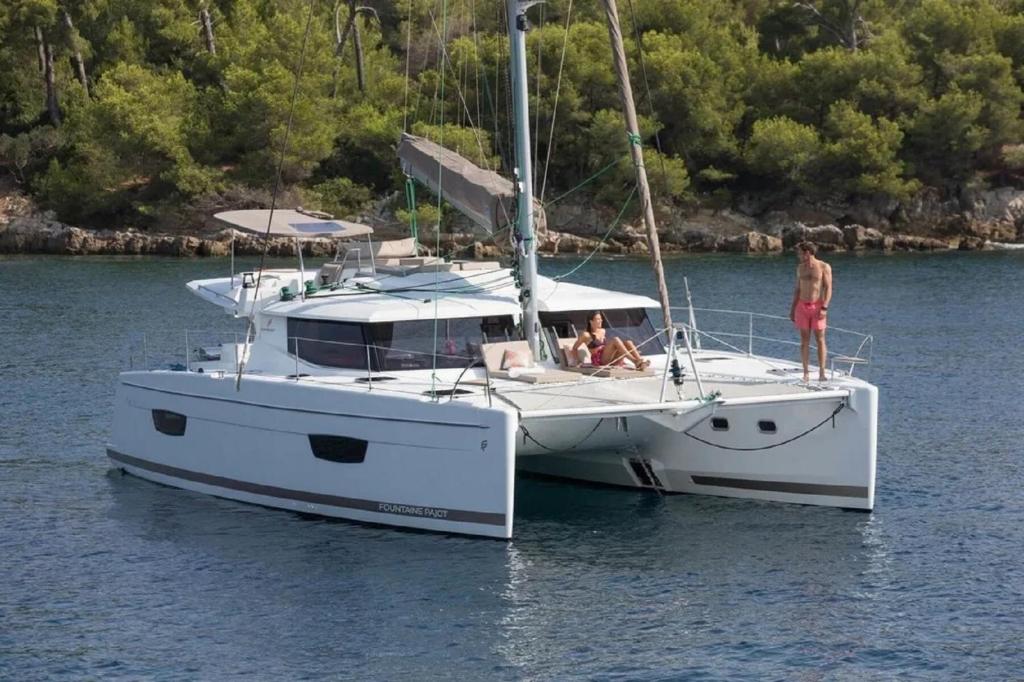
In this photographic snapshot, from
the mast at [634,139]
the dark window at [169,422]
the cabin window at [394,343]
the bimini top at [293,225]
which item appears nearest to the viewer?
the cabin window at [394,343]

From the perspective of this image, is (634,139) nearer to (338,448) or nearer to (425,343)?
(425,343)

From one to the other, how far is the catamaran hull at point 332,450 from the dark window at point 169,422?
21 mm

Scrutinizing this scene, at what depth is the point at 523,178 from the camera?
62.2 ft

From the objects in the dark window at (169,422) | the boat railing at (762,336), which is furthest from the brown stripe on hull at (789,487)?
the boat railing at (762,336)

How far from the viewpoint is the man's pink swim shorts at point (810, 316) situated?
18172 millimetres

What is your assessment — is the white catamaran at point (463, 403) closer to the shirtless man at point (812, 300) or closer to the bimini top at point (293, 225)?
the bimini top at point (293, 225)

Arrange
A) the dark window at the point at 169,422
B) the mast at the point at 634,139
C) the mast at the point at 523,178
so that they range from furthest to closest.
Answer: the dark window at the point at 169,422 < the mast at the point at 634,139 < the mast at the point at 523,178

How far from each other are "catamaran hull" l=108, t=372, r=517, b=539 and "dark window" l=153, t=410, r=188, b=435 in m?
0.02

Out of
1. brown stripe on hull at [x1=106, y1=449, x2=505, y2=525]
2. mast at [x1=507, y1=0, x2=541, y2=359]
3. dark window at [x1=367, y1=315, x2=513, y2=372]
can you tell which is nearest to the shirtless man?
mast at [x1=507, y1=0, x2=541, y2=359]

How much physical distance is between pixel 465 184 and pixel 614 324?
9.35 feet

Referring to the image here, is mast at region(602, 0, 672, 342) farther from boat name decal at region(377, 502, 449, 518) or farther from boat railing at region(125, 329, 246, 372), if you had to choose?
boat railing at region(125, 329, 246, 372)

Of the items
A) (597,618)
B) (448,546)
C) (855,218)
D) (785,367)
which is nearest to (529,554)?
(448,546)

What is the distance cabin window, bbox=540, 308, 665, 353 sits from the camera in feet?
64.8

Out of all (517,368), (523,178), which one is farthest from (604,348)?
(523,178)
